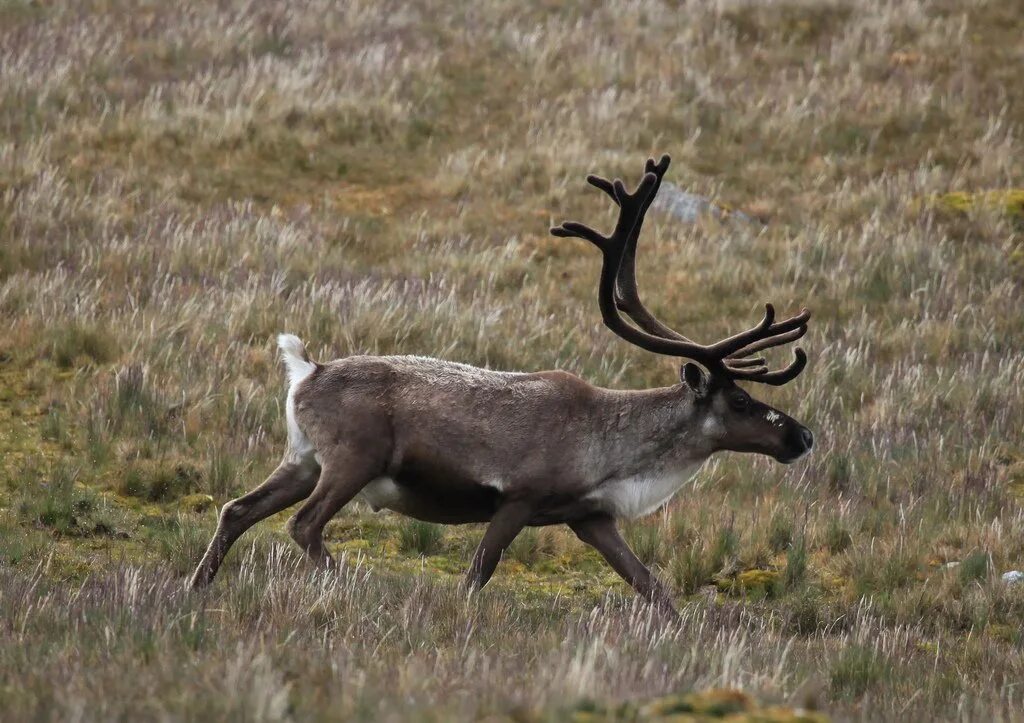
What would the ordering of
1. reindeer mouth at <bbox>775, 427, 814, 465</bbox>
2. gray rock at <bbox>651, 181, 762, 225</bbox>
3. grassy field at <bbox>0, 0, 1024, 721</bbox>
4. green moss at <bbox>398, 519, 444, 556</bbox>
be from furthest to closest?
gray rock at <bbox>651, 181, 762, 225</bbox> < green moss at <bbox>398, 519, 444, 556</bbox> < reindeer mouth at <bbox>775, 427, 814, 465</bbox> < grassy field at <bbox>0, 0, 1024, 721</bbox>

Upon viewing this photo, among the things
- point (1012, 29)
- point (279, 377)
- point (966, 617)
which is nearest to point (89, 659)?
point (966, 617)

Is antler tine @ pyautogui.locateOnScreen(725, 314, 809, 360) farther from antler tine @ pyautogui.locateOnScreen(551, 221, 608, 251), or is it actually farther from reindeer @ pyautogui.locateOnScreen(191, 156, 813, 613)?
antler tine @ pyautogui.locateOnScreen(551, 221, 608, 251)

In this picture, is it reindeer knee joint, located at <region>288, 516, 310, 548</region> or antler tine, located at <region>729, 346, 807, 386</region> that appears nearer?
reindeer knee joint, located at <region>288, 516, 310, 548</region>

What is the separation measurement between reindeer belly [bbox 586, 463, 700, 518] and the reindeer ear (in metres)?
0.45

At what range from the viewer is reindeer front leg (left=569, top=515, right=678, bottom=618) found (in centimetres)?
773

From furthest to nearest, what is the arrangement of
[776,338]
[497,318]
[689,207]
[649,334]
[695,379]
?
[689,207]
[497,318]
[649,334]
[776,338]
[695,379]

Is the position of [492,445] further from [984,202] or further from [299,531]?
[984,202]

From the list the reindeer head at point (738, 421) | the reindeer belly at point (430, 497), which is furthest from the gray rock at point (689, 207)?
the reindeer belly at point (430, 497)

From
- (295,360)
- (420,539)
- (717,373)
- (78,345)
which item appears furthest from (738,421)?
(78,345)

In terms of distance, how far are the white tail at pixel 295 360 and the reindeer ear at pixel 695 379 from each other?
7.28ft

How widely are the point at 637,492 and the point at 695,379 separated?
2.61ft

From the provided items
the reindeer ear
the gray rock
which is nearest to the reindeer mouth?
the reindeer ear

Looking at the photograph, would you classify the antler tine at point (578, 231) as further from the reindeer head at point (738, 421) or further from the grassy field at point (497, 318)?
the grassy field at point (497, 318)

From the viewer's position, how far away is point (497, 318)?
12719 mm
